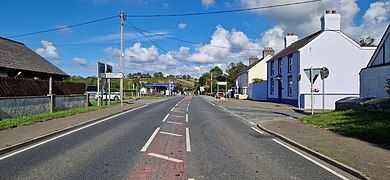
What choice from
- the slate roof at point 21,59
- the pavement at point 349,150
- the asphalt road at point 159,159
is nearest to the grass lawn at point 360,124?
the pavement at point 349,150

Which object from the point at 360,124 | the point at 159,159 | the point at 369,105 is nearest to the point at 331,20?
the point at 369,105

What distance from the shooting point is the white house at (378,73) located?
21.5 meters

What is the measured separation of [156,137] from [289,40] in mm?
41464

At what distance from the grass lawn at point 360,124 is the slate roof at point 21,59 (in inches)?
768

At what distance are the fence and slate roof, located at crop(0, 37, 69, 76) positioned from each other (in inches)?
112

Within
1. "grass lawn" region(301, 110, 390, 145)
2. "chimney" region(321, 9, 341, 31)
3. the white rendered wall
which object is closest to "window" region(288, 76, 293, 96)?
the white rendered wall

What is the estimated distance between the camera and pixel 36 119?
56.7ft

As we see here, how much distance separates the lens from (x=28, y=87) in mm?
20844

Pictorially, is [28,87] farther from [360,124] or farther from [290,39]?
[290,39]

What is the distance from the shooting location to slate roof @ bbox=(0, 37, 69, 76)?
25.6m

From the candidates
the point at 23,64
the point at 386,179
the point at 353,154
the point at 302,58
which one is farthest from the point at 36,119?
the point at 302,58

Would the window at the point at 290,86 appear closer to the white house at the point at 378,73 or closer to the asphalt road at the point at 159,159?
the white house at the point at 378,73

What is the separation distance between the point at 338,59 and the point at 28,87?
28.8 metres

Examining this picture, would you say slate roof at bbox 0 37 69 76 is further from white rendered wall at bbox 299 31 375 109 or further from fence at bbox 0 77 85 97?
white rendered wall at bbox 299 31 375 109
